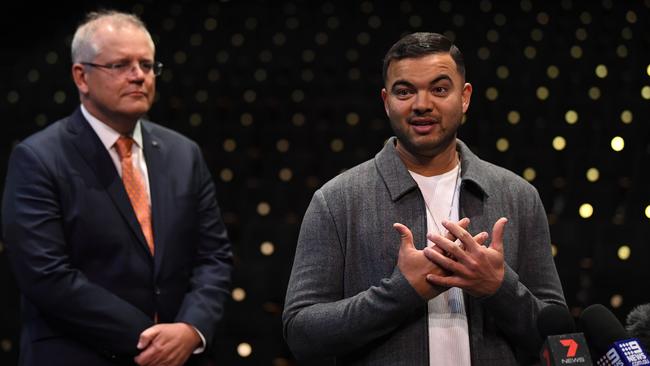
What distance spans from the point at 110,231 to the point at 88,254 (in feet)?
0.25

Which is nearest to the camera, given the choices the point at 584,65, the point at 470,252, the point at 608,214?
the point at 470,252

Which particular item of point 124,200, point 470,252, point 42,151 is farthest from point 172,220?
point 470,252

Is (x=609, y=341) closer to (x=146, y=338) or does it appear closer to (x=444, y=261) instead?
(x=444, y=261)

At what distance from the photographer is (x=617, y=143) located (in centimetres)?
321

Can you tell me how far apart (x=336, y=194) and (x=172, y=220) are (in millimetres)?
708

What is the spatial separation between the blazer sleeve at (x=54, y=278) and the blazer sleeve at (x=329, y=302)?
61cm

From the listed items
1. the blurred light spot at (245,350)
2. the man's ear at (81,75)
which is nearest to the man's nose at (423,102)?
the man's ear at (81,75)

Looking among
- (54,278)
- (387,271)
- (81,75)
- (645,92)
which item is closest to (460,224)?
(387,271)

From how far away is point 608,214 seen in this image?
311 cm

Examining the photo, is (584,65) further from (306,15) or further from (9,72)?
(9,72)

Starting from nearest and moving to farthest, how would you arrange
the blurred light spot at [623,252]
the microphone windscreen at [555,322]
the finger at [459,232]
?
the microphone windscreen at [555,322], the finger at [459,232], the blurred light spot at [623,252]

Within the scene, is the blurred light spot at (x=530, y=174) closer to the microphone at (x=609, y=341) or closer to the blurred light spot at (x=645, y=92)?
the blurred light spot at (x=645, y=92)

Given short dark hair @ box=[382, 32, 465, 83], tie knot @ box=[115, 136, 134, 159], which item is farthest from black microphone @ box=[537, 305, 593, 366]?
tie knot @ box=[115, 136, 134, 159]

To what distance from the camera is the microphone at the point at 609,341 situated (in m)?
1.03
